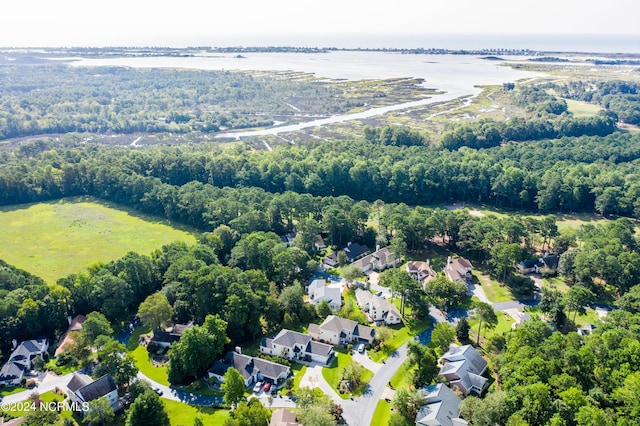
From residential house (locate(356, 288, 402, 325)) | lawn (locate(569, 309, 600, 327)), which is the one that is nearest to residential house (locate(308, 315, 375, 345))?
residential house (locate(356, 288, 402, 325))

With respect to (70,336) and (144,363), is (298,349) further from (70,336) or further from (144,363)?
(70,336)

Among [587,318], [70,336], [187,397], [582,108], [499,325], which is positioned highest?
[582,108]

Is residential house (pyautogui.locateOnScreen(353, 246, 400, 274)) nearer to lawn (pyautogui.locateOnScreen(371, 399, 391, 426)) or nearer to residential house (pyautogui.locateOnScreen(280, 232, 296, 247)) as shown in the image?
residential house (pyautogui.locateOnScreen(280, 232, 296, 247))

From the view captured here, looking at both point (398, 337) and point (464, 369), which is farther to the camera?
point (398, 337)

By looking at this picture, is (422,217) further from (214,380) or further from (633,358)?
(214,380)

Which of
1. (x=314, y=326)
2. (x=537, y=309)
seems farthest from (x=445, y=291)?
(x=314, y=326)

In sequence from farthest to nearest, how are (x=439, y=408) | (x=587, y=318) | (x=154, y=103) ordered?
(x=154, y=103) → (x=587, y=318) → (x=439, y=408)

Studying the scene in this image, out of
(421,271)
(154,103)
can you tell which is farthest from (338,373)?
(154,103)
